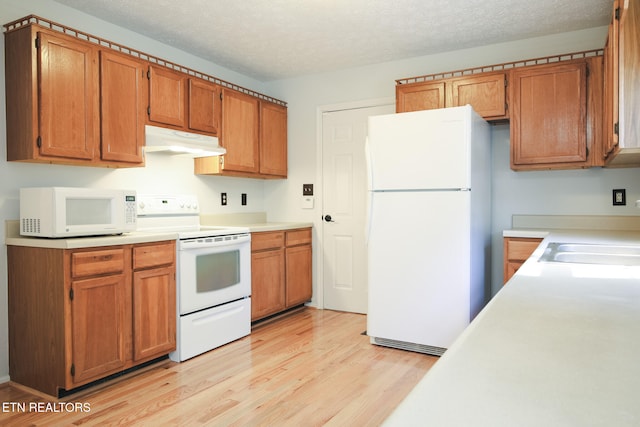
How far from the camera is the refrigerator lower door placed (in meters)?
3.09

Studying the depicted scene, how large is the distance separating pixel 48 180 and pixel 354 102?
8.88 feet

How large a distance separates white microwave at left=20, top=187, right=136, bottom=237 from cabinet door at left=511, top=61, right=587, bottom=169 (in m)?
2.79

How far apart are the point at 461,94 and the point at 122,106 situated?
98.8 inches

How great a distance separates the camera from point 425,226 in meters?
3.18

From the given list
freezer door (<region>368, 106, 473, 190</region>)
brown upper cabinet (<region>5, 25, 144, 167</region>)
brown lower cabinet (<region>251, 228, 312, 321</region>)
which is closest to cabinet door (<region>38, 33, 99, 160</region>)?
brown upper cabinet (<region>5, 25, 144, 167</region>)

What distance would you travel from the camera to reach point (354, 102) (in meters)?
4.43

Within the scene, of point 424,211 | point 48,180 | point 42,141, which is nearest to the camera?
point 42,141

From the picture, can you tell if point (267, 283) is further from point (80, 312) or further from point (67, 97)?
point (67, 97)

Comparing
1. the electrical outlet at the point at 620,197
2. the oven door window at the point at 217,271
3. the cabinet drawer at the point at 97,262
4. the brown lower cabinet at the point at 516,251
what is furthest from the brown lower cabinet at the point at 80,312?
the electrical outlet at the point at 620,197

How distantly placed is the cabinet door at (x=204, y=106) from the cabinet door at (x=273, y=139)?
645 millimetres

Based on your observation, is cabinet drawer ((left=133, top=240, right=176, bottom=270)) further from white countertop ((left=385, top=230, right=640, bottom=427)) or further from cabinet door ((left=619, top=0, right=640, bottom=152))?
cabinet door ((left=619, top=0, right=640, bottom=152))

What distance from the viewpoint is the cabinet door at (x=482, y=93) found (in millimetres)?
3489

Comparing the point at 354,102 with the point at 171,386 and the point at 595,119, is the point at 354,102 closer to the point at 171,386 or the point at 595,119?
the point at 595,119

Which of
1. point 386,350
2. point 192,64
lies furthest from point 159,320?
point 192,64
